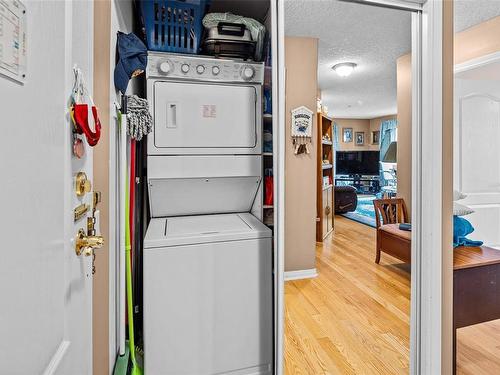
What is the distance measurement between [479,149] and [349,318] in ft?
8.63

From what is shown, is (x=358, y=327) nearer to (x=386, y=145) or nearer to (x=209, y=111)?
(x=209, y=111)

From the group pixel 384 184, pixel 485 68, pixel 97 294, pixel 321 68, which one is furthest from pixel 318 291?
pixel 384 184

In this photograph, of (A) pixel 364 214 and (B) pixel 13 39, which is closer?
(B) pixel 13 39

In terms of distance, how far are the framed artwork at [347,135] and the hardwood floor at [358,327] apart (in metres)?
6.67

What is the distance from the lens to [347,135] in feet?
32.1

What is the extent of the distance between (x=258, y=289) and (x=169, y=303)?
454 millimetres

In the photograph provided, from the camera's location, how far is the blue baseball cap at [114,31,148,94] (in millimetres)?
1373

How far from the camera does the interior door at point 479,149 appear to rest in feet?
11.5

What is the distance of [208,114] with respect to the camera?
1.78 metres

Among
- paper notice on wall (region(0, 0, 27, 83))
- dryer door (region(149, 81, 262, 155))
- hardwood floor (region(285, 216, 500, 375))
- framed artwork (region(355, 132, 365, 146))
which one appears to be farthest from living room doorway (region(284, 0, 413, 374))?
framed artwork (region(355, 132, 365, 146))

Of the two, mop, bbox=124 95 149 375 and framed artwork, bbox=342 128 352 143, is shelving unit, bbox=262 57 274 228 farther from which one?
framed artwork, bbox=342 128 352 143

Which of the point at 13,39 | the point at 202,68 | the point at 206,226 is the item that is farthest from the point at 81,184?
the point at 202,68

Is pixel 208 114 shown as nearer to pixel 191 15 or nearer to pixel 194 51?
pixel 194 51

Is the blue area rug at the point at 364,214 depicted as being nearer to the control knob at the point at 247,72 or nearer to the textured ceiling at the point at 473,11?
the textured ceiling at the point at 473,11
